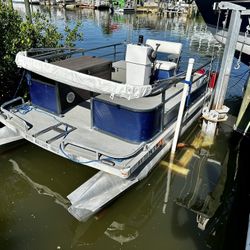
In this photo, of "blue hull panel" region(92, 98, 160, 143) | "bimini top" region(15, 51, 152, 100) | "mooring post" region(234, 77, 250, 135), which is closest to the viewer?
"bimini top" region(15, 51, 152, 100)

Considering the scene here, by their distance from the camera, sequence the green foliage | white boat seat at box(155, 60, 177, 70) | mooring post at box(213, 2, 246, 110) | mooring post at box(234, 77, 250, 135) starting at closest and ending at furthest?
mooring post at box(213, 2, 246, 110) < the green foliage < white boat seat at box(155, 60, 177, 70) < mooring post at box(234, 77, 250, 135)

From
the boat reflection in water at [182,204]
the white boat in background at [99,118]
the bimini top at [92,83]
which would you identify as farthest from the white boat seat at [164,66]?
the bimini top at [92,83]

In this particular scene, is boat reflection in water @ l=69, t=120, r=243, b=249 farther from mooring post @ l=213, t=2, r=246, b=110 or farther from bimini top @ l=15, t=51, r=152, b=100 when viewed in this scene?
bimini top @ l=15, t=51, r=152, b=100

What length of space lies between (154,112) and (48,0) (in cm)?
6099

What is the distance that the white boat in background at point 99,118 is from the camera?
507cm

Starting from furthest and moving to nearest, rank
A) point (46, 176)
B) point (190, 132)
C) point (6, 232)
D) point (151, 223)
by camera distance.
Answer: point (190, 132) → point (46, 176) → point (151, 223) → point (6, 232)

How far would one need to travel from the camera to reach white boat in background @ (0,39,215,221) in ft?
16.6

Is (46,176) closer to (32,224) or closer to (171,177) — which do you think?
(32,224)

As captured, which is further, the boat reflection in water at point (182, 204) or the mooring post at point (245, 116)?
the mooring post at point (245, 116)

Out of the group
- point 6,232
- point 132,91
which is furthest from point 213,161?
point 6,232

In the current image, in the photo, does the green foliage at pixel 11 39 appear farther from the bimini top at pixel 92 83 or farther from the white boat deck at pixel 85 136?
the bimini top at pixel 92 83

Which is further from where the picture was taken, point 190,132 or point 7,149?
point 190,132

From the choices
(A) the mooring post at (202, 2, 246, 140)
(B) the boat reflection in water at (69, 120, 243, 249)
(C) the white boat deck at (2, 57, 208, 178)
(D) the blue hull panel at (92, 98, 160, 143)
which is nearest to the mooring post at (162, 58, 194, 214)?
(B) the boat reflection in water at (69, 120, 243, 249)

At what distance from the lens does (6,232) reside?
5.11 m
